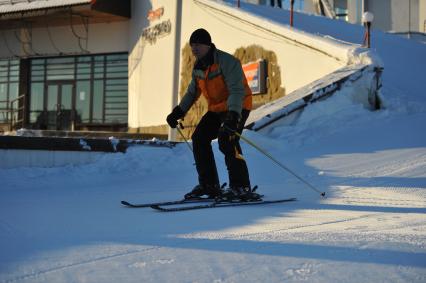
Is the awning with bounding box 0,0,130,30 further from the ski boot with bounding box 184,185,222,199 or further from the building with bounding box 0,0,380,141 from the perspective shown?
the ski boot with bounding box 184,185,222,199

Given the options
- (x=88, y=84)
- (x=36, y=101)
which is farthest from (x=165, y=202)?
(x=36, y=101)

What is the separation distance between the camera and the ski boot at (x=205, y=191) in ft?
15.0

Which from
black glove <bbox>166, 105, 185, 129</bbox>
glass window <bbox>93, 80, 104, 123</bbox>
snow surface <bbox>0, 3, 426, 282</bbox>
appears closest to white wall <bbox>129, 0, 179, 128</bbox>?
glass window <bbox>93, 80, 104, 123</bbox>

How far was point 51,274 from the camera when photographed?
215 cm

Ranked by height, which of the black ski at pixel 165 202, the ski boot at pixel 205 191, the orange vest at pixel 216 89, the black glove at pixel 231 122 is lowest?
the black ski at pixel 165 202

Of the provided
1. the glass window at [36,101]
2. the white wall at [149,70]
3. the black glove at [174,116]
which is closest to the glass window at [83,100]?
the glass window at [36,101]

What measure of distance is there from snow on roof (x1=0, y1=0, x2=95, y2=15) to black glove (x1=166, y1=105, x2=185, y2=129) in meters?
14.6

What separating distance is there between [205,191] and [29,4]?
17219 millimetres

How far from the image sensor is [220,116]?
4.67 meters

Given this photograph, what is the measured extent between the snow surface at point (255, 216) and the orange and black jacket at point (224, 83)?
0.90 metres

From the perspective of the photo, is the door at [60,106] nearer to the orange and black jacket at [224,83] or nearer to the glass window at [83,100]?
the glass window at [83,100]

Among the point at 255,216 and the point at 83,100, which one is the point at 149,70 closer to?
the point at 83,100

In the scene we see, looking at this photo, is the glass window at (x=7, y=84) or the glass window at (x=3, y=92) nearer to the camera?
the glass window at (x=7, y=84)

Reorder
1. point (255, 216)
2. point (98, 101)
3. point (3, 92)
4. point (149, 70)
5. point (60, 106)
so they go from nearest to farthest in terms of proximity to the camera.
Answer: point (255, 216) → point (149, 70) → point (98, 101) → point (60, 106) → point (3, 92)
